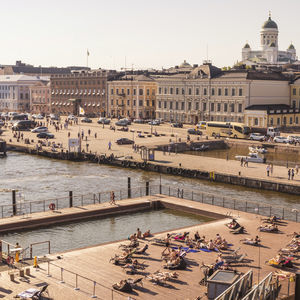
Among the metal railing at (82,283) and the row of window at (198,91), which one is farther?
the row of window at (198,91)

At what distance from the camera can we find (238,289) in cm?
1988

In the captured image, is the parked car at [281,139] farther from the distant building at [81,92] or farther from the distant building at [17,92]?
the distant building at [17,92]

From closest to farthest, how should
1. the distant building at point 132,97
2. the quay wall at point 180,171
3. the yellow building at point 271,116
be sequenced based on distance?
the quay wall at point 180,171, the yellow building at point 271,116, the distant building at point 132,97

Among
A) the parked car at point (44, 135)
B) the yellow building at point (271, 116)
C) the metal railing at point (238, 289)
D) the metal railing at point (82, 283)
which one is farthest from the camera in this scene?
the yellow building at point (271, 116)

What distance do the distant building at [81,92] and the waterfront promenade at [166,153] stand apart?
23.4 m

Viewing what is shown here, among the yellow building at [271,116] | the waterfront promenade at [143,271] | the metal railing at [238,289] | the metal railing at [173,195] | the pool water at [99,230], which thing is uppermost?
the yellow building at [271,116]

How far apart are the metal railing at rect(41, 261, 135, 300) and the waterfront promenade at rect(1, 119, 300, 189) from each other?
28.1 m

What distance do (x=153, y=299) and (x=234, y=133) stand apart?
63854mm

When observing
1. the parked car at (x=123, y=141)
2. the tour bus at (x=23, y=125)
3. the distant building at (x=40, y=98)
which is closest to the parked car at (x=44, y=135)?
the parked car at (x=123, y=141)

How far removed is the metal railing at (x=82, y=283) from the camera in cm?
2197

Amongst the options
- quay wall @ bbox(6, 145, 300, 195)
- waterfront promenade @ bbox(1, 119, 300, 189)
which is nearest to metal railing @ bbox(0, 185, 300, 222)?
quay wall @ bbox(6, 145, 300, 195)

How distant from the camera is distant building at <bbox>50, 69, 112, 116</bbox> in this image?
125938 mm

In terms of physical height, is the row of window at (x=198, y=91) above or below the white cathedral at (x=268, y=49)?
below

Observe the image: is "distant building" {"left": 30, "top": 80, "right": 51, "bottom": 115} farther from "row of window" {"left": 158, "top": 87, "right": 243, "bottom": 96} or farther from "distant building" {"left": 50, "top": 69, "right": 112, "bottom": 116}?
"row of window" {"left": 158, "top": 87, "right": 243, "bottom": 96}
